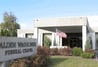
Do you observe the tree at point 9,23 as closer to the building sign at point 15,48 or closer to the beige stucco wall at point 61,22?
the beige stucco wall at point 61,22

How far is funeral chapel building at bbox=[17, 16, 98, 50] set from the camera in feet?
99.9

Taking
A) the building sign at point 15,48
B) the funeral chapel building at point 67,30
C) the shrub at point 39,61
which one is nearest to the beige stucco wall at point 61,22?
the funeral chapel building at point 67,30

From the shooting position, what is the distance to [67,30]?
1566 inches

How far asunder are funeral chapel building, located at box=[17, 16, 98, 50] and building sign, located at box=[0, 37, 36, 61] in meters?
11.9

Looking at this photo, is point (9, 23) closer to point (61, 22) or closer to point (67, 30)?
point (67, 30)

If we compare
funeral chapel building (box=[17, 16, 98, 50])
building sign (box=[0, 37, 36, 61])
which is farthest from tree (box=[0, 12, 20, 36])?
building sign (box=[0, 37, 36, 61])

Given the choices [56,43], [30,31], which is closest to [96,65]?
[56,43]

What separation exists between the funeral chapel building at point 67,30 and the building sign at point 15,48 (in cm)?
1189

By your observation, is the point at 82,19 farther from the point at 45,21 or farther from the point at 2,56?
the point at 2,56

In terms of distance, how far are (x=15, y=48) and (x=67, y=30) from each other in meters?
27.1

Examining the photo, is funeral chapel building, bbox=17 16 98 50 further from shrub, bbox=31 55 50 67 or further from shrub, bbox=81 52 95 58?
shrub, bbox=31 55 50 67

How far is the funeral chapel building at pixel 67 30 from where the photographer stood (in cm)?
3045

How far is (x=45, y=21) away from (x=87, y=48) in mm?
6483

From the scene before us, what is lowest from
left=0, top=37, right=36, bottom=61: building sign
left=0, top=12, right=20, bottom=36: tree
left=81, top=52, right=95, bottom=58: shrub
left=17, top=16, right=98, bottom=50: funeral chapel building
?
left=81, top=52, right=95, bottom=58: shrub
